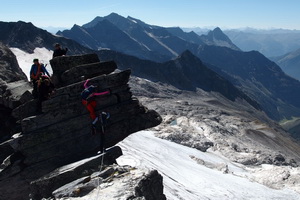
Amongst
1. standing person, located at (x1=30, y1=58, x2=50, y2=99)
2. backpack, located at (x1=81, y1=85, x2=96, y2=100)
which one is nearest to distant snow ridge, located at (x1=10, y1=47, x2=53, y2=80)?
standing person, located at (x1=30, y1=58, x2=50, y2=99)

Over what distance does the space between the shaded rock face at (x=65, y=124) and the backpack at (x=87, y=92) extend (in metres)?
1.45

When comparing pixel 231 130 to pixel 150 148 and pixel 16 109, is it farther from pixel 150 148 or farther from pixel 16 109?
pixel 16 109

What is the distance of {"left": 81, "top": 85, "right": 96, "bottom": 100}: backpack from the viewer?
65.2ft

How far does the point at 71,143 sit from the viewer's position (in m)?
20.7

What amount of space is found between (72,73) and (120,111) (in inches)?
161

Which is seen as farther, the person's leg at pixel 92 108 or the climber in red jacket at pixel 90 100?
the person's leg at pixel 92 108

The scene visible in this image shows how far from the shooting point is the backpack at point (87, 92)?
19.9 metres

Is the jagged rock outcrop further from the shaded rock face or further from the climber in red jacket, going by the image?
the climber in red jacket

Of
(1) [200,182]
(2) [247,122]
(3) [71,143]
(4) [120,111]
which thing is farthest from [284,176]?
(2) [247,122]

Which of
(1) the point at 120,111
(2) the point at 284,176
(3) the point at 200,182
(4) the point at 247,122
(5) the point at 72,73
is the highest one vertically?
(5) the point at 72,73

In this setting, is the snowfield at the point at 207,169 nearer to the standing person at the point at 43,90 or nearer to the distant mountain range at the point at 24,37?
the standing person at the point at 43,90

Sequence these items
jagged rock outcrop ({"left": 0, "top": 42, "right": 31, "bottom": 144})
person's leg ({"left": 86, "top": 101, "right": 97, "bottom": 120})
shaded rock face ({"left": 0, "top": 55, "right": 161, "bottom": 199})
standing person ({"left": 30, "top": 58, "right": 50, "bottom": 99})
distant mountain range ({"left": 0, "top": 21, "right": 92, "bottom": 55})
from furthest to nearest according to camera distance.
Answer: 1. distant mountain range ({"left": 0, "top": 21, "right": 92, "bottom": 55})
2. jagged rock outcrop ({"left": 0, "top": 42, "right": 31, "bottom": 144})
3. standing person ({"left": 30, "top": 58, "right": 50, "bottom": 99})
4. person's leg ({"left": 86, "top": 101, "right": 97, "bottom": 120})
5. shaded rock face ({"left": 0, "top": 55, "right": 161, "bottom": 199})

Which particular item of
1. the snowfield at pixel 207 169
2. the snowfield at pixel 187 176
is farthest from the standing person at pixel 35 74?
the snowfield at pixel 187 176

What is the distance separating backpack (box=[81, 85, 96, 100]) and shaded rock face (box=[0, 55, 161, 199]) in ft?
4.77
